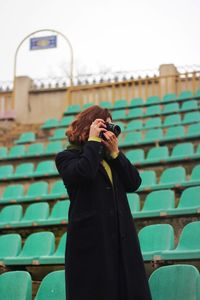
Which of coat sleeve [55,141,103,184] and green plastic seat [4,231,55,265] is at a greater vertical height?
coat sleeve [55,141,103,184]

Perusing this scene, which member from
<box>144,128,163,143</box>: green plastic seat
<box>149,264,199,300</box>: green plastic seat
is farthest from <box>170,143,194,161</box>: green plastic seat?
<box>149,264,199,300</box>: green plastic seat

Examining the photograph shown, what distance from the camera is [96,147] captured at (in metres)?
2.33

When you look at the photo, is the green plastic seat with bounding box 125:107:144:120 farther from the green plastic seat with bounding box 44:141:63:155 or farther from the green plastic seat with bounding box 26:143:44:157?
the green plastic seat with bounding box 26:143:44:157

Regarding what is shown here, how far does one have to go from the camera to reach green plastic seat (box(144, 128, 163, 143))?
7.43m

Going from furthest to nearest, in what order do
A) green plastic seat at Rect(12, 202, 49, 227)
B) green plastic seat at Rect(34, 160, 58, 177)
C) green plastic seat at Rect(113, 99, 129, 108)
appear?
green plastic seat at Rect(113, 99, 129, 108) < green plastic seat at Rect(34, 160, 58, 177) < green plastic seat at Rect(12, 202, 49, 227)

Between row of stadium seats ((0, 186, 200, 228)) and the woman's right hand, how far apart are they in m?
2.12

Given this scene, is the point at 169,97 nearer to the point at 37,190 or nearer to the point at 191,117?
the point at 191,117

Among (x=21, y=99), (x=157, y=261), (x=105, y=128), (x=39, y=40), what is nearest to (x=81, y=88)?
(x=21, y=99)

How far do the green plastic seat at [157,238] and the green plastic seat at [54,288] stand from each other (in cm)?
77

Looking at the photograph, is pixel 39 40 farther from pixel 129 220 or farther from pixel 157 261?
pixel 129 220

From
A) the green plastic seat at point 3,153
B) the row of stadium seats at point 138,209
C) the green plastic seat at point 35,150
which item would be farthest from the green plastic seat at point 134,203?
the green plastic seat at point 3,153

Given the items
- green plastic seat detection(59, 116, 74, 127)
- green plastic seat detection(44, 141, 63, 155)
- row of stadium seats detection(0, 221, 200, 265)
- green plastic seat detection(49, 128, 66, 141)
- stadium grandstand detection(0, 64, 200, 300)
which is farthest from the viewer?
green plastic seat detection(59, 116, 74, 127)

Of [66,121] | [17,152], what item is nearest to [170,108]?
[66,121]

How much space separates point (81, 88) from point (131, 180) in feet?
29.4
